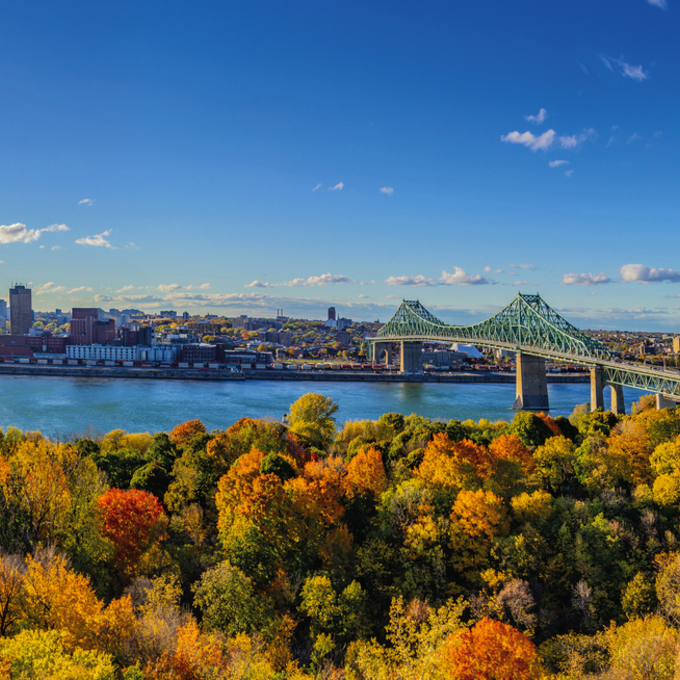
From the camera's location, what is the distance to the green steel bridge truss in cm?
1968

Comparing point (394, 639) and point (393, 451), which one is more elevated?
point (393, 451)

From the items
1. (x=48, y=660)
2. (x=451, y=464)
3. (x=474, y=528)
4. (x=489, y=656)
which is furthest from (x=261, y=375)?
(x=48, y=660)

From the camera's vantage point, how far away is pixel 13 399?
2386cm

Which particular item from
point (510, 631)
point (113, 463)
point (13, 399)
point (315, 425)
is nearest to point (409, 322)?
point (13, 399)

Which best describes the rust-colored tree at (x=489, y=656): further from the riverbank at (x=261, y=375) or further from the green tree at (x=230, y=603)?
the riverbank at (x=261, y=375)

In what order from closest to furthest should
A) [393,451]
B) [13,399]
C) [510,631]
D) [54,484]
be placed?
1. [510,631]
2. [54,484]
3. [393,451]
4. [13,399]

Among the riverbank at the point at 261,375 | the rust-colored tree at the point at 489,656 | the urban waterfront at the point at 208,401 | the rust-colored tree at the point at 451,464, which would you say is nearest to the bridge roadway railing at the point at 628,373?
the urban waterfront at the point at 208,401

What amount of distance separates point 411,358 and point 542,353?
1665 cm

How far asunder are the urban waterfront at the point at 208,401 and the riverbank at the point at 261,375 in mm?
1490

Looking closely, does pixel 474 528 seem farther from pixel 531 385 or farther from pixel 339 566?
pixel 531 385

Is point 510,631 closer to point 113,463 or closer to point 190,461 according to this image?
point 190,461

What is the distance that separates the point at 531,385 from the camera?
2666 centimetres

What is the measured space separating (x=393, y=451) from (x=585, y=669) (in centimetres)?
475

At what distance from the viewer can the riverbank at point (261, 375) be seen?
119 feet
